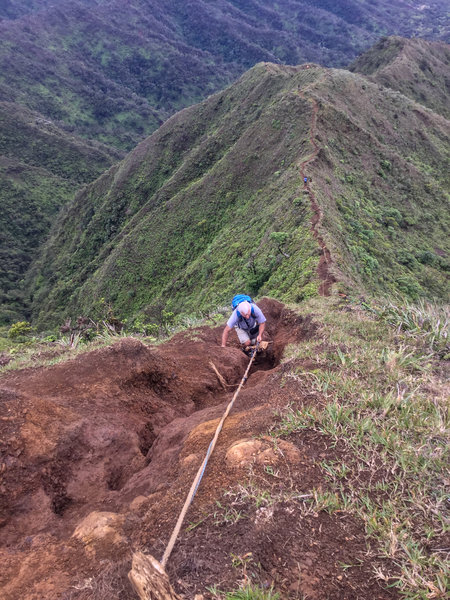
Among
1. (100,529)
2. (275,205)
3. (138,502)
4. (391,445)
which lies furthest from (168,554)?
(275,205)

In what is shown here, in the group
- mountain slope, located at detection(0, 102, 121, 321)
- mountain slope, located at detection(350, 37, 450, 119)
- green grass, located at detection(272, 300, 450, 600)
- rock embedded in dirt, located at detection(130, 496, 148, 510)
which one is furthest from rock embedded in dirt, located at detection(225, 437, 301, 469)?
mountain slope, located at detection(350, 37, 450, 119)

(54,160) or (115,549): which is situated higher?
(115,549)

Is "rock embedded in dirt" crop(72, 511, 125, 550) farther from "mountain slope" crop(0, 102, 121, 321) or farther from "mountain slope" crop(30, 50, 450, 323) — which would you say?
"mountain slope" crop(0, 102, 121, 321)

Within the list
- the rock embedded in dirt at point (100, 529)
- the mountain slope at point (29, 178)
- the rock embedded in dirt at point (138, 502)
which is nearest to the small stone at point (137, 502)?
the rock embedded in dirt at point (138, 502)

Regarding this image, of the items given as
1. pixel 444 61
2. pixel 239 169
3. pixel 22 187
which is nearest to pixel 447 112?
pixel 444 61

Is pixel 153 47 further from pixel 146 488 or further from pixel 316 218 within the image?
pixel 146 488

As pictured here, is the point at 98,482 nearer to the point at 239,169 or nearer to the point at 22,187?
the point at 239,169
